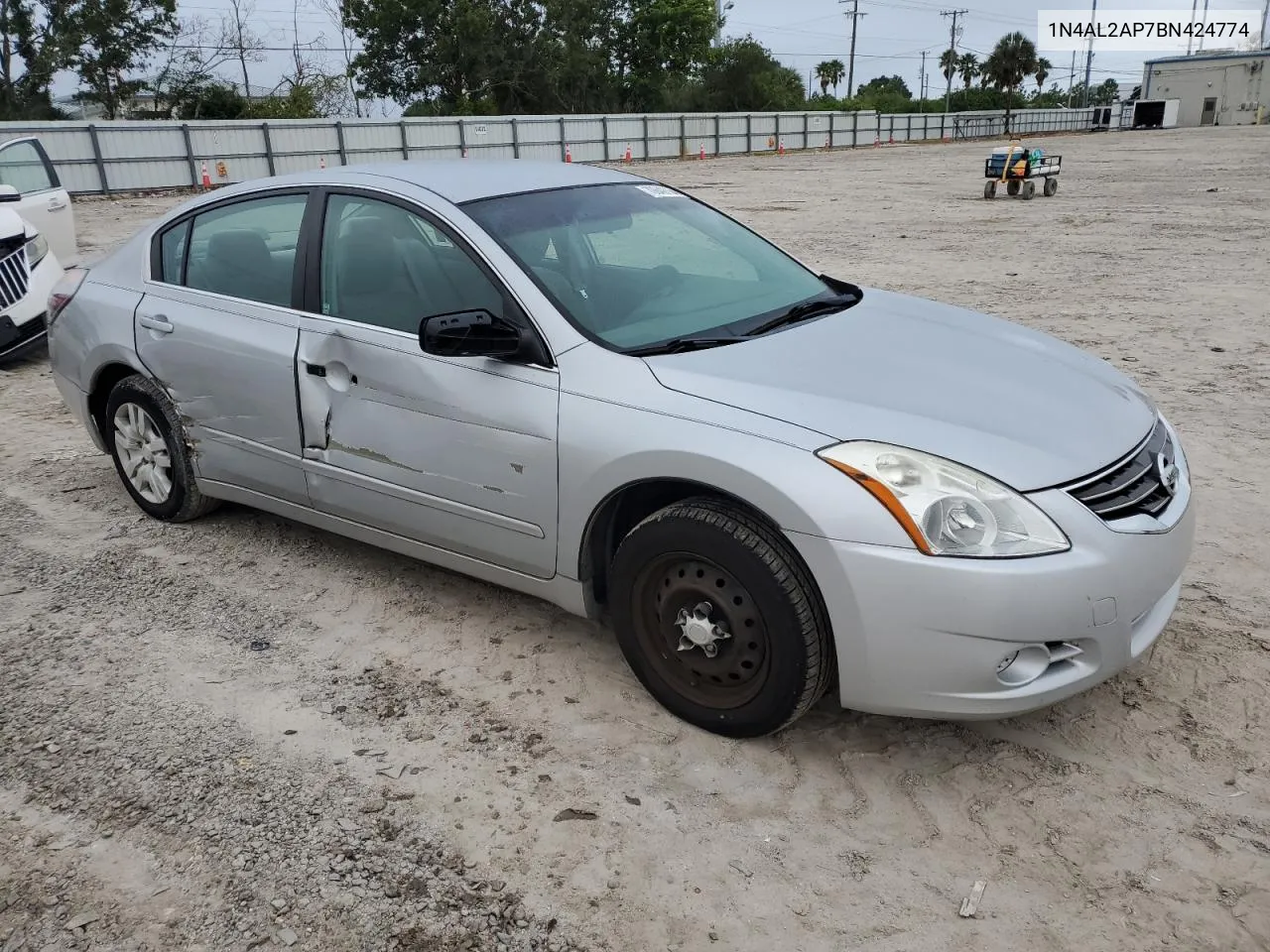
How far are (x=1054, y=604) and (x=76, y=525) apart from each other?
4.33 metres

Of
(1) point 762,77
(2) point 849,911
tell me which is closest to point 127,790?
(2) point 849,911

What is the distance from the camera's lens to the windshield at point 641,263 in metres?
3.40

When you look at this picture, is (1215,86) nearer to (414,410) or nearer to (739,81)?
(739,81)

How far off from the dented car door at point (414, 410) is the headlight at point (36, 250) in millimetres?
5882

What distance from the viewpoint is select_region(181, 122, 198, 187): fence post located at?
1062 inches

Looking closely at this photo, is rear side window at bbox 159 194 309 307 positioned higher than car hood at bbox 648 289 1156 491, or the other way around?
rear side window at bbox 159 194 309 307

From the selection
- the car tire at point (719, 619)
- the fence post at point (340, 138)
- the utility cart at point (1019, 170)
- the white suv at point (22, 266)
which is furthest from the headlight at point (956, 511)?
the fence post at point (340, 138)

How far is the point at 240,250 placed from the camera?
4258 mm

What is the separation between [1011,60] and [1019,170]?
53.3m

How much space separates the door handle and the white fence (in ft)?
63.4

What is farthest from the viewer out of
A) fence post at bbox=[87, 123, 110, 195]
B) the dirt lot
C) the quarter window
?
fence post at bbox=[87, 123, 110, 195]

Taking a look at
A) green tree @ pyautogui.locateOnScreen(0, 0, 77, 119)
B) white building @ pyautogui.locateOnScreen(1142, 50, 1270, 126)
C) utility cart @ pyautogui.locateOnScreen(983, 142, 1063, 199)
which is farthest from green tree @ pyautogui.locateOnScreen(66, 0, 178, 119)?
white building @ pyautogui.locateOnScreen(1142, 50, 1270, 126)

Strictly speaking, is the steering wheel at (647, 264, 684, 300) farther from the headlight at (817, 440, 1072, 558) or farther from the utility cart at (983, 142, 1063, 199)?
the utility cart at (983, 142, 1063, 199)

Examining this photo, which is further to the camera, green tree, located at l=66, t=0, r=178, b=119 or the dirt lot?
green tree, located at l=66, t=0, r=178, b=119
